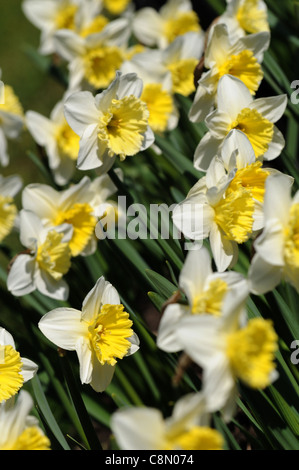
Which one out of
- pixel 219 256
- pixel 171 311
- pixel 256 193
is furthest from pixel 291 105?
pixel 171 311

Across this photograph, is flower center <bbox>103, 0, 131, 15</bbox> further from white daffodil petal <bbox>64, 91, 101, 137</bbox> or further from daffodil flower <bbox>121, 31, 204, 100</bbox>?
white daffodil petal <bbox>64, 91, 101, 137</bbox>

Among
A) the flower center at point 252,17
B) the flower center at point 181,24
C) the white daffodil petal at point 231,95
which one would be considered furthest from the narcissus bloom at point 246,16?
the flower center at point 181,24

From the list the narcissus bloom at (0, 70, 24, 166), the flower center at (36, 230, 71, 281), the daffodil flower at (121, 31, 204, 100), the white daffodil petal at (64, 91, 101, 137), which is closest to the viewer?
the white daffodil petal at (64, 91, 101, 137)

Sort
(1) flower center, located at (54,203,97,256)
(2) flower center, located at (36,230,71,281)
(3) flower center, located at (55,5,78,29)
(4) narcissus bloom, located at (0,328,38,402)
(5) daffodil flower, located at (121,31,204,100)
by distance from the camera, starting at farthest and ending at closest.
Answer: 1. (3) flower center, located at (55,5,78,29)
2. (5) daffodil flower, located at (121,31,204,100)
3. (1) flower center, located at (54,203,97,256)
4. (2) flower center, located at (36,230,71,281)
5. (4) narcissus bloom, located at (0,328,38,402)

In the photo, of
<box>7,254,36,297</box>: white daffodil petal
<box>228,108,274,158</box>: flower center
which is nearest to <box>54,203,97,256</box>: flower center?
<box>7,254,36,297</box>: white daffodil petal

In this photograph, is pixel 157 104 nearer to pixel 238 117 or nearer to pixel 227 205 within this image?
pixel 238 117

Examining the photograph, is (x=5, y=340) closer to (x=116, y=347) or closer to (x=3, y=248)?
(x=116, y=347)

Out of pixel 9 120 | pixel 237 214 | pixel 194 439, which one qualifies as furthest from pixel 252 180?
pixel 9 120
